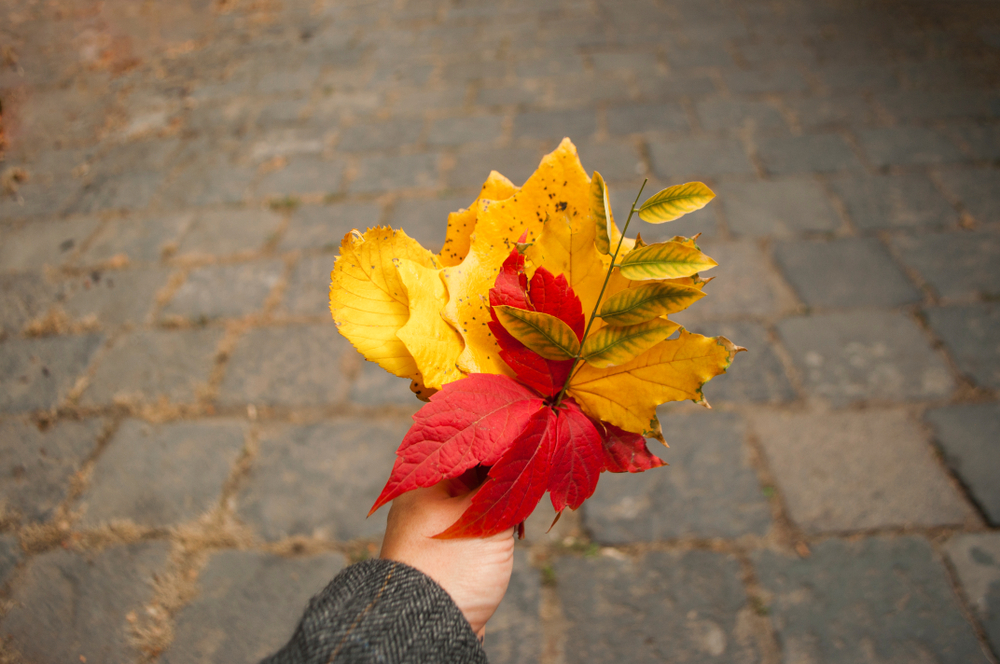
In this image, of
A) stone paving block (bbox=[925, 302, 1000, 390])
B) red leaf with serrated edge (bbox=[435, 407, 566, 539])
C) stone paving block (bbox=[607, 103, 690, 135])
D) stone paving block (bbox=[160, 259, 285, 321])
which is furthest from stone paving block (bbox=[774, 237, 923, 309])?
stone paving block (bbox=[160, 259, 285, 321])

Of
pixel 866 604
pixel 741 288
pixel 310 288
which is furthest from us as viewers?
pixel 310 288

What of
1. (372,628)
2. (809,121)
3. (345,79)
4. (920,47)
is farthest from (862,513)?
(345,79)

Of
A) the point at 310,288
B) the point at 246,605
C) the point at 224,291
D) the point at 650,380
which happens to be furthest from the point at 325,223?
the point at 650,380

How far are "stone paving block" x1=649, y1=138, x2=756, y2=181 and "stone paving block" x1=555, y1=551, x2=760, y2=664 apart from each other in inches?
67.8

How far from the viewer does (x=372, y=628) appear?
67 cm

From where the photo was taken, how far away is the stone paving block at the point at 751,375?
1.81 m

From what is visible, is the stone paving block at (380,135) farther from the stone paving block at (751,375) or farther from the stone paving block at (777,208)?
the stone paving block at (751,375)

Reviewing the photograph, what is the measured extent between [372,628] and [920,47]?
422 cm

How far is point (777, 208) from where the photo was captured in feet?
7.98

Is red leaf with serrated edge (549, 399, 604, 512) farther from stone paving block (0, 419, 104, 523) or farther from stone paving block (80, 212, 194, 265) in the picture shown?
stone paving block (80, 212, 194, 265)

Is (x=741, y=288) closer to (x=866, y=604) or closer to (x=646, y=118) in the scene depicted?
(x=866, y=604)

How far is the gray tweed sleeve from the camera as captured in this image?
0.65 meters

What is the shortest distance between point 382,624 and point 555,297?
419 mm

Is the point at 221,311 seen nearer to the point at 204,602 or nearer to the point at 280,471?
the point at 280,471
